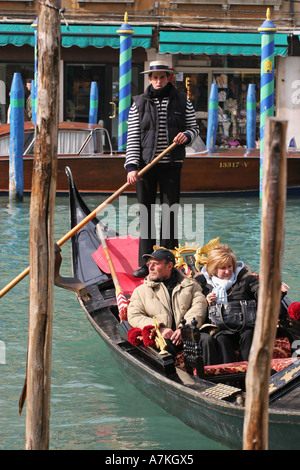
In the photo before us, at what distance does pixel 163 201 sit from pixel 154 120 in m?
0.44

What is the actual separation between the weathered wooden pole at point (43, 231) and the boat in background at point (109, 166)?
672cm

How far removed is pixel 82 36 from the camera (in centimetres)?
1303

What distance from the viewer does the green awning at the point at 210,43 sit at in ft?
43.1

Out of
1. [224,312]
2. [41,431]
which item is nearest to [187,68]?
[224,312]

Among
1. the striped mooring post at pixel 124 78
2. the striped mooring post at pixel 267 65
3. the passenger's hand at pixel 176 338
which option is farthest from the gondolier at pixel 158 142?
the striped mooring post at pixel 124 78

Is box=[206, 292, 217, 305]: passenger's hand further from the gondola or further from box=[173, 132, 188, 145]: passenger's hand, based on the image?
box=[173, 132, 188, 145]: passenger's hand

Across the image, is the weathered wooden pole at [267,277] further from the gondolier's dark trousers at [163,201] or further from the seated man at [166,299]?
the gondolier's dark trousers at [163,201]

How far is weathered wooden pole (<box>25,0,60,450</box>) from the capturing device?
2725mm

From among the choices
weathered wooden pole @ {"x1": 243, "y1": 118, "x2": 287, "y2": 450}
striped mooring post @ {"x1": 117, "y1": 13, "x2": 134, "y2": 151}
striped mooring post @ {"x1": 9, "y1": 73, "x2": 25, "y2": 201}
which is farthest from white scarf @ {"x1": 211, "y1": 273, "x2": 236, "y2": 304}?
striped mooring post @ {"x1": 117, "y1": 13, "x2": 134, "y2": 151}

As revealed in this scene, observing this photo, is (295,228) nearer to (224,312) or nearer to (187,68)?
(224,312)

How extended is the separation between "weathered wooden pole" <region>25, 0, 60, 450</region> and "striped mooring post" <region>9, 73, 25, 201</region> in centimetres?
641

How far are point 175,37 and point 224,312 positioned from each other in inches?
395

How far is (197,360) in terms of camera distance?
3285mm
